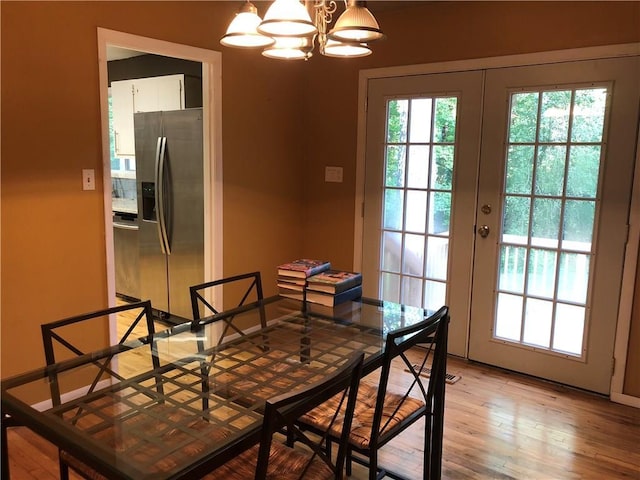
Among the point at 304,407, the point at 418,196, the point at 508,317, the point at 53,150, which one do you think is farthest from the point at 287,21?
the point at 508,317

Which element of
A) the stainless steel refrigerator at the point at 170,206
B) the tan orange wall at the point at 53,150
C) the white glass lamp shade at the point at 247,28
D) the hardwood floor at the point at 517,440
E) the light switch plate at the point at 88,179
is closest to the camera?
the white glass lamp shade at the point at 247,28

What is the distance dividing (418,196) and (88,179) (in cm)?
212

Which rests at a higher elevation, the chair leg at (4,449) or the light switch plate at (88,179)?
the light switch plate at (88,179)

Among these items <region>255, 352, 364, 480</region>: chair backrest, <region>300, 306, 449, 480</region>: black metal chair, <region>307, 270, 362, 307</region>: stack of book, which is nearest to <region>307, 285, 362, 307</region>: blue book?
<region>307, 270, 362, 307</region>: stack of book

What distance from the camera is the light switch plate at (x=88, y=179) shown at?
2861 millimetres

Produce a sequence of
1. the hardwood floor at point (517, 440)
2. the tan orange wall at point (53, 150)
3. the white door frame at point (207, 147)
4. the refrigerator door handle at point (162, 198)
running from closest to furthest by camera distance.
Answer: the hardwood floor at point (517, 440) < the tan orange wall at point (53, 150) < the white door frame at point (207, 147) < the refrigerator door handle at point (162, 198)

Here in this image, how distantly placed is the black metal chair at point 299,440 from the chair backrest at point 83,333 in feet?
1.67

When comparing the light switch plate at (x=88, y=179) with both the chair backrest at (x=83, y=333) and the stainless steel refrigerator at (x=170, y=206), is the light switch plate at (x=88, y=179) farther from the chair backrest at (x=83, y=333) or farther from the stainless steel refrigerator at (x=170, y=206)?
the stainless steel refrigerator at (x=170, y=206)

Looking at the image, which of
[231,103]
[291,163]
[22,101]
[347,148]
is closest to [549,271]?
[347,148]

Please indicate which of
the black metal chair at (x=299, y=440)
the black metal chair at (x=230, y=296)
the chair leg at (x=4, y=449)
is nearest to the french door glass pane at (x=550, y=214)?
the black metal chair at (x=230, y=296)

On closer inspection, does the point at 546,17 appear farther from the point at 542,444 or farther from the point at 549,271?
the point at 542,444

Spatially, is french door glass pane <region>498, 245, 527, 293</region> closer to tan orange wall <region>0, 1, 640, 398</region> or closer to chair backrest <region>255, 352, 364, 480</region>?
tan orange wall <region>0, 1, 640, 398</region>

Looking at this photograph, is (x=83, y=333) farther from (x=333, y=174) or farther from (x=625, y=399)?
(x=625, y=399)

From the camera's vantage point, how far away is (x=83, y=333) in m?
2.97
